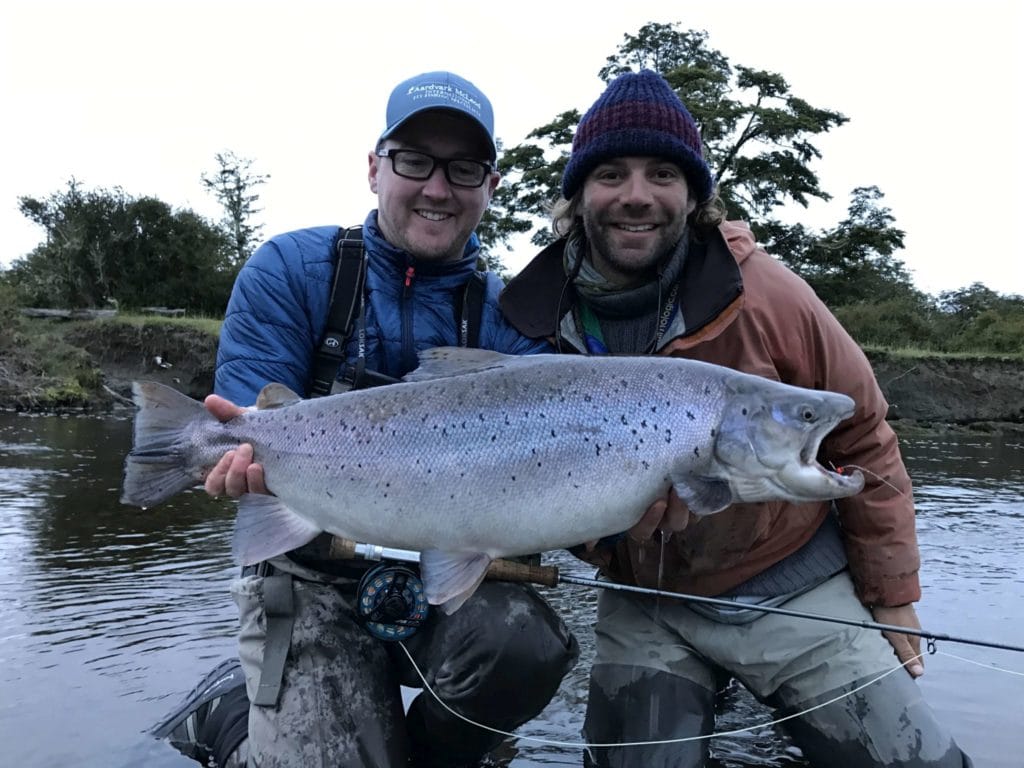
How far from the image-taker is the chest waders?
120 inches

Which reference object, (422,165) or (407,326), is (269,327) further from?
(422,165)

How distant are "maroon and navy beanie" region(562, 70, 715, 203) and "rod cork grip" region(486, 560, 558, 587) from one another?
67.9 inches

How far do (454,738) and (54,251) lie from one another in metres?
34.2

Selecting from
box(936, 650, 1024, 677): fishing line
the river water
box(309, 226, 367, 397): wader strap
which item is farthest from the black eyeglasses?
box(936, 650, 1024, 677): fishing line

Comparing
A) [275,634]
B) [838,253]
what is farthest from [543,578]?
[838,253]

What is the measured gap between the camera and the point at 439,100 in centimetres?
329

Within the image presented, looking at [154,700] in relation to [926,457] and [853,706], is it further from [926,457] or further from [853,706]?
[926,457]

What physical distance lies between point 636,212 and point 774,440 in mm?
1242

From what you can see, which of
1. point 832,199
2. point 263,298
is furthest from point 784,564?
point 832,199

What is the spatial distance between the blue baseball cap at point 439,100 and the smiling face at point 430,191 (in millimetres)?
40

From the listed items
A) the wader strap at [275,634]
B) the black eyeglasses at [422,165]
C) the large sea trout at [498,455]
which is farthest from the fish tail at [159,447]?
the black eyeglasses at [422,165]

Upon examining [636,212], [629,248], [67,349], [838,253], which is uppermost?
[838,253]

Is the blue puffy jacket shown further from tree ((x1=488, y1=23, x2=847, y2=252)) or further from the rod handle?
tree ((x1=488, y1=23, x2=847, y2=252))

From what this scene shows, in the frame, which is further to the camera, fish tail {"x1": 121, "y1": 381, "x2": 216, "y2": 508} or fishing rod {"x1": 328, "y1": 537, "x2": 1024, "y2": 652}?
fishing rod {"x1": 328, "y1": 537, "x2": 1024, "y2": 652}
